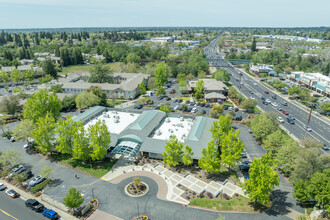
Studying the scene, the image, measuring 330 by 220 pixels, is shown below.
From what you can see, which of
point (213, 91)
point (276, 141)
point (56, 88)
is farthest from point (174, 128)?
point (56, 88)

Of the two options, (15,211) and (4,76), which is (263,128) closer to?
(15,211)

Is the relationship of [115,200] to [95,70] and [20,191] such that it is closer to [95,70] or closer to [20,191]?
[20,191]

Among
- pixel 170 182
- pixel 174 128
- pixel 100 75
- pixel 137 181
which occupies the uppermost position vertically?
pixel 100 75

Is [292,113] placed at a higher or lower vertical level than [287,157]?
lower

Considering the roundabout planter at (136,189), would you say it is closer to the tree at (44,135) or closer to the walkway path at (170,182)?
the walkway path at (170,182)

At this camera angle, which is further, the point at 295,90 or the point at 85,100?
the point at 295,90

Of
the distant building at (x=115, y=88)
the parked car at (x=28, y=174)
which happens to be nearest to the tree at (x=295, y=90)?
the distant building at (x=115, y=88)
